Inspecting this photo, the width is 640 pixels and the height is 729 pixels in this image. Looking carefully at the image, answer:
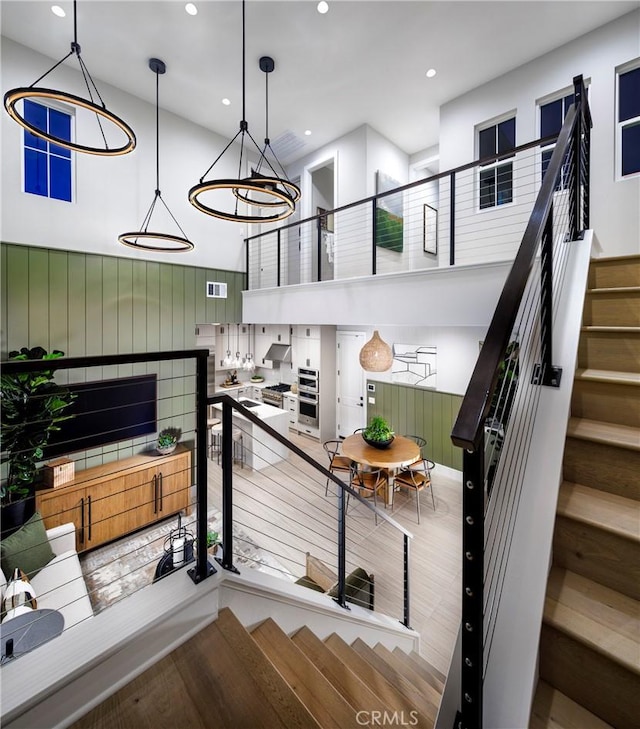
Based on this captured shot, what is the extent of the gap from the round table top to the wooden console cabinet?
2148 mm

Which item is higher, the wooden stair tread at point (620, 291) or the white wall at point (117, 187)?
the white wall at point (117, 187)

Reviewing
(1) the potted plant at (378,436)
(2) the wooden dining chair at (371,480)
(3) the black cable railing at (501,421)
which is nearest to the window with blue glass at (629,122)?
(3) the black cable railing at (501,421)

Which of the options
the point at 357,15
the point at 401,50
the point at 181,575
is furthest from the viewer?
the point at 401,50

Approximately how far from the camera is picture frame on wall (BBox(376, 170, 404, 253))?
599 centimetres

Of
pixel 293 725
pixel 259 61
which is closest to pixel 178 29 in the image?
pixel 259 61

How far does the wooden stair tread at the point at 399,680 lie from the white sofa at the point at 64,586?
1.93 meters

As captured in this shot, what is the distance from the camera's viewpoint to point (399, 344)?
20.8 feet

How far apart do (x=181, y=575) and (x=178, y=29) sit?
5.45 meters

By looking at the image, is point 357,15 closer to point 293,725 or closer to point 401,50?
point 401,50

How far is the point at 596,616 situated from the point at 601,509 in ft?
1.16

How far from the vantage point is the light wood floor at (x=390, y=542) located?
3047 mm

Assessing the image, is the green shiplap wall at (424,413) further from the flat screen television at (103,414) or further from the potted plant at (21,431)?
the potted plant at (21,431)

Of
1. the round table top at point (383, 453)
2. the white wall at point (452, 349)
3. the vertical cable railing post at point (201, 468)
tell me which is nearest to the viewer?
the vertical cable railing post at point (201, 468)

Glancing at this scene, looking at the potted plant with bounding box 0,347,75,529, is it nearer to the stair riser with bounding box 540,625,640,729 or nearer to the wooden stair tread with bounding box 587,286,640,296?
the stair riser with bounding box 540,625,640,729
